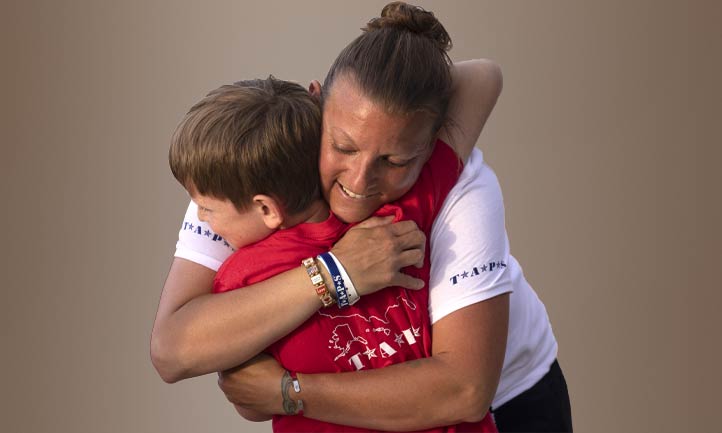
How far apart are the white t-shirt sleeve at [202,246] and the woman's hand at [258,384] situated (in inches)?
8.2

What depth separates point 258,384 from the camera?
1.80 meters

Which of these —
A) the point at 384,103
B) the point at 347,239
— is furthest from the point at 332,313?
the point at 384,103

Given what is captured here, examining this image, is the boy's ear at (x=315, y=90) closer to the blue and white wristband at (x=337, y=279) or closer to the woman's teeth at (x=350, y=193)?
the woman's teeth at (x=350, y=193)

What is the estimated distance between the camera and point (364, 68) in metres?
1.75

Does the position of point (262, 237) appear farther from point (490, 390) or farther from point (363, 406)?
point (490, 390)

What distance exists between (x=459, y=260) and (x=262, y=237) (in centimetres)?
37

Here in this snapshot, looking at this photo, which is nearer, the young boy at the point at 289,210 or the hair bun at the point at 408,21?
the young boy at the point at 289,210

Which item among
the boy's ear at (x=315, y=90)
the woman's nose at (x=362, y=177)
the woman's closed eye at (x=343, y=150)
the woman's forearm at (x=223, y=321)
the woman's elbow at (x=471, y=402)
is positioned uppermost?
Result: the boy's ear at (x=315, y=90)

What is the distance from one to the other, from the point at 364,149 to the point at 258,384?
0.47 m

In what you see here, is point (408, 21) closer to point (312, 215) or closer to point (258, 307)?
point (312, 215)

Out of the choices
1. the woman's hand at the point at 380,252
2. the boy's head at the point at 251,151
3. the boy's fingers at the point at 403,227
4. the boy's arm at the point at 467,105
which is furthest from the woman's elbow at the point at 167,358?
the boy's arm at the point at 467,105

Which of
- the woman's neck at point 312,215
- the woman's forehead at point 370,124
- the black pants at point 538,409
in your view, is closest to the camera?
the woman's forehead at point 370,124

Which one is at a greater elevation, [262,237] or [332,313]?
[262,237]

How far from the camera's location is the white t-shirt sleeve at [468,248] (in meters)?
1.80
